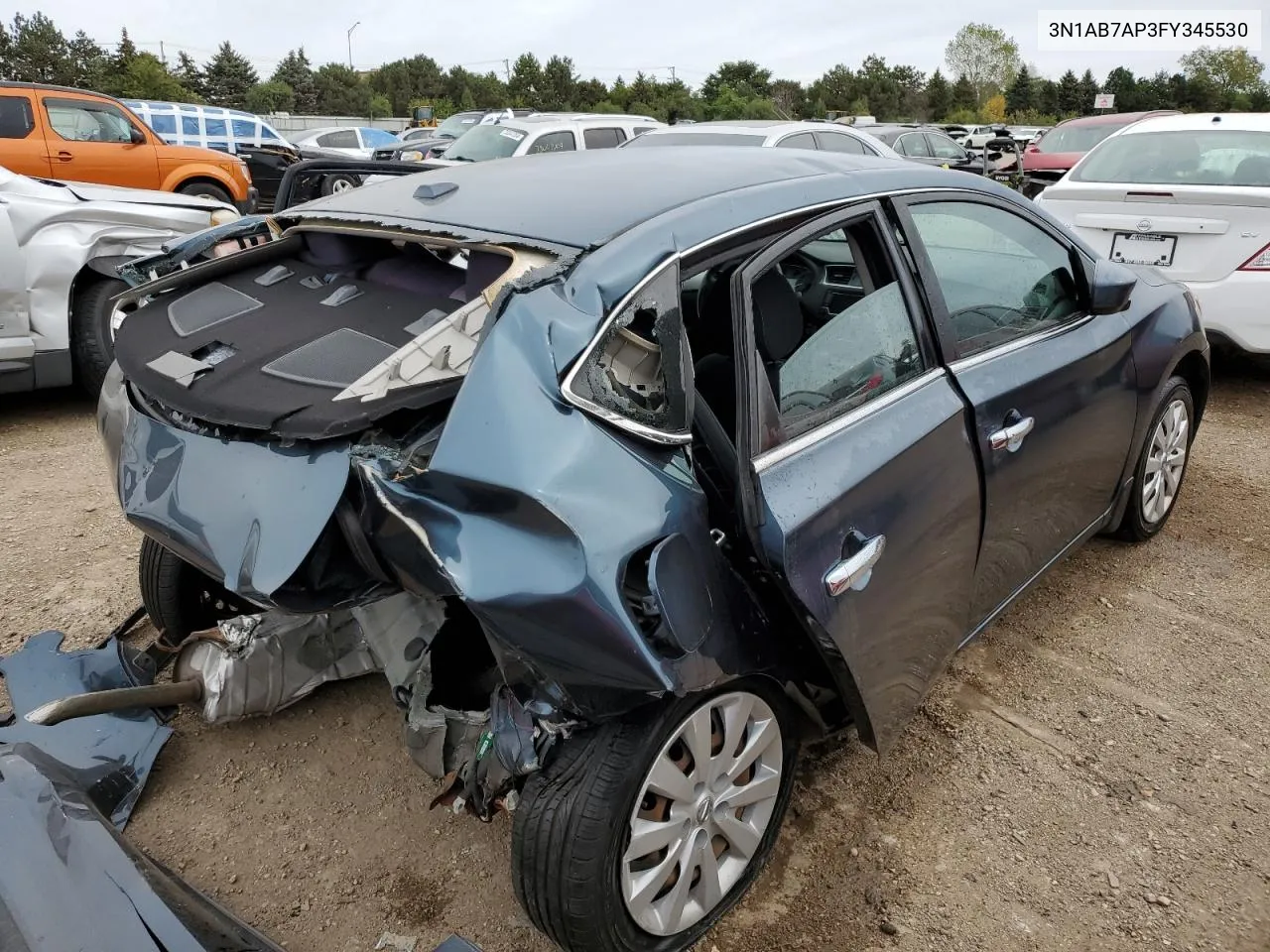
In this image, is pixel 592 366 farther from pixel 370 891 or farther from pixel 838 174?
pixel 370 891

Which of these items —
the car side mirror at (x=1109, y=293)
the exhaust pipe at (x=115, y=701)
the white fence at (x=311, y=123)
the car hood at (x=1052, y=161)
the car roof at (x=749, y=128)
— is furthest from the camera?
the white fence at (x=311, y=123)

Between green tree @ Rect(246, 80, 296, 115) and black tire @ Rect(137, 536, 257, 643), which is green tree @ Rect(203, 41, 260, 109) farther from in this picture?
black tire @ Rect(137, 536, 257, 643)

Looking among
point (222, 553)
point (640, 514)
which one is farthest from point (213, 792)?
point (640, 514)

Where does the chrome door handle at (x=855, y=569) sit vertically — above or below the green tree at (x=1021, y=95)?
below

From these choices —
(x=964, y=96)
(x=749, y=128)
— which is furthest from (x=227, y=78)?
(x=749, y=128)

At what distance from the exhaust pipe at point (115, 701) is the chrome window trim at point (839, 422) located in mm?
1624

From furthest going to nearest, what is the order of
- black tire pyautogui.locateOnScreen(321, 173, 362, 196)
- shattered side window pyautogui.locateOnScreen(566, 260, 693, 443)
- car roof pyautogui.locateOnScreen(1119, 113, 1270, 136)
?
car roof pyautogui.locateOnScreen(1119, 113, 1270, 136) → black tire pyautogui.locateOnScreen(321, 173, 362, 196) → shattered side window pyautogui.locateOnScreen(566, 260, 693, 443)

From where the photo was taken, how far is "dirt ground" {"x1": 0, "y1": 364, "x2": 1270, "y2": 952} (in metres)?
2.18

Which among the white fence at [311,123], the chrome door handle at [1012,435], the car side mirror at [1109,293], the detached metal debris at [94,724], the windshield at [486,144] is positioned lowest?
the detached metal debris at [94,724]

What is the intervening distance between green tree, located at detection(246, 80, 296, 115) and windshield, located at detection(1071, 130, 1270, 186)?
52.3 m

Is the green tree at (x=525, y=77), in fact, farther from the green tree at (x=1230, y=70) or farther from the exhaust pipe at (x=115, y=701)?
the exhaust pipe at (x=115, y=701)

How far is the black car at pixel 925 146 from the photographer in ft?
39.4

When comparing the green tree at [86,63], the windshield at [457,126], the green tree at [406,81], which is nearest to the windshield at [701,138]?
the windshield at [457,126]

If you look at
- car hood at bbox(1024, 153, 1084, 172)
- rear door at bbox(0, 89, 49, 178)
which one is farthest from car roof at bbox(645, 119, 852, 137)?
rear door at bbox(0, 89, 49, 178)
